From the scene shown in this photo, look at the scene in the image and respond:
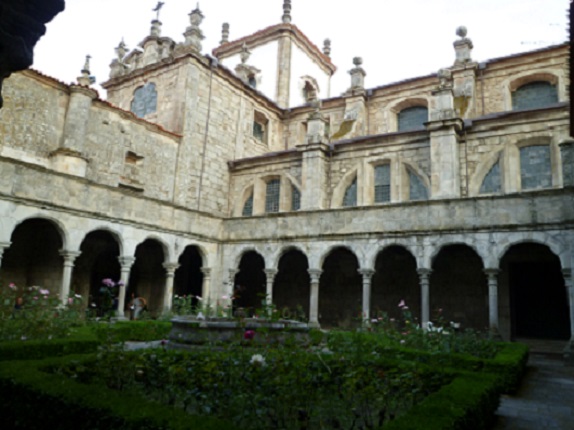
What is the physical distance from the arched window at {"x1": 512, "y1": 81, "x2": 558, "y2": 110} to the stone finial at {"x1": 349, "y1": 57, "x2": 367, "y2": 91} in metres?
7.68

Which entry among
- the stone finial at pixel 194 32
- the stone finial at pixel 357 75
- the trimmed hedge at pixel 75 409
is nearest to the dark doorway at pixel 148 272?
the stone finial at pixel 194 32

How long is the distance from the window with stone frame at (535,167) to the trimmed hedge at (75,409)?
1709cm

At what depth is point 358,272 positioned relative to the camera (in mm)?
17203

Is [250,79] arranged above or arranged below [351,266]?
above

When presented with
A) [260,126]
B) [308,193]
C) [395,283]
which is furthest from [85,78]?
[395,283]

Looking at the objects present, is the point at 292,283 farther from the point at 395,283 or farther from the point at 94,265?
the point at 94,265

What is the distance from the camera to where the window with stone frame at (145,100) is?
22.9 m

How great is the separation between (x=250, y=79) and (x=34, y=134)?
55.3ft

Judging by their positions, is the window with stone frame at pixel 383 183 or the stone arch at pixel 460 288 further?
the window with stone frame at pixel 383 183

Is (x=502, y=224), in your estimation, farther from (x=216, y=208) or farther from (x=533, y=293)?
(x=216, y=208)

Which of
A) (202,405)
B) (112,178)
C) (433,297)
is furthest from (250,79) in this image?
(202,405)

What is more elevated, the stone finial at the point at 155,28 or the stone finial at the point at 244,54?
the stone finial at the point at 244,54

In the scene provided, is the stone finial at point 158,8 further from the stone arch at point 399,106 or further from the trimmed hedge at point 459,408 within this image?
the trimmed hedge at point 459,408

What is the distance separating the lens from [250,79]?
30.7 metres
